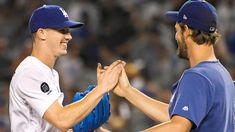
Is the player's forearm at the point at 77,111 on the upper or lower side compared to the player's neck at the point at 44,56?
lower

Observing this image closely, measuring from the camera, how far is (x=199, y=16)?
5688 millimetres

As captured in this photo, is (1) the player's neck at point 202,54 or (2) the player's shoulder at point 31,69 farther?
(2) the player's shoulder at point 31,69

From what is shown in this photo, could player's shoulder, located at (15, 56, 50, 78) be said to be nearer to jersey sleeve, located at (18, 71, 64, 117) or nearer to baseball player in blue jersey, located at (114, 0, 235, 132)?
jersey sleeve, located at (18, 71, 64, 117)

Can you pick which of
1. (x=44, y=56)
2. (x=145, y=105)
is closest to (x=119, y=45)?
(x=145, y=105)

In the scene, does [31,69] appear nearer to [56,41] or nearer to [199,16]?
[56,41]

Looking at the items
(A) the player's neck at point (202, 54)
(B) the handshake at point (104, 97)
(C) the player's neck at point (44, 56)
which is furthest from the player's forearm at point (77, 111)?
(A) the player's neck at point (202, 54)

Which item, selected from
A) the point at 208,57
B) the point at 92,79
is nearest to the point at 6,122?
the point at 92,79

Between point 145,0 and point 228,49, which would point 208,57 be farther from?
point 145,0

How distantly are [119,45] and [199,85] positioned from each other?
773 cm

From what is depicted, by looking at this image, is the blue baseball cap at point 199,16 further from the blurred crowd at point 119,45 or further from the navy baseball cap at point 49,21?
the blurred crowd at point 119,45

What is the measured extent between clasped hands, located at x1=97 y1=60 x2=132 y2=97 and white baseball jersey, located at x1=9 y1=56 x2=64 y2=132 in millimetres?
378

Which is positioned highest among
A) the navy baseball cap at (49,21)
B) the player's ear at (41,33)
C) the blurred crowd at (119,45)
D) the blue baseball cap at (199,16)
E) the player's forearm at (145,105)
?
the blue baseball cap at (199,16)

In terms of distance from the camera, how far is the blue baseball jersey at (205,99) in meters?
5.40

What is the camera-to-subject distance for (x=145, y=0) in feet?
45.7
